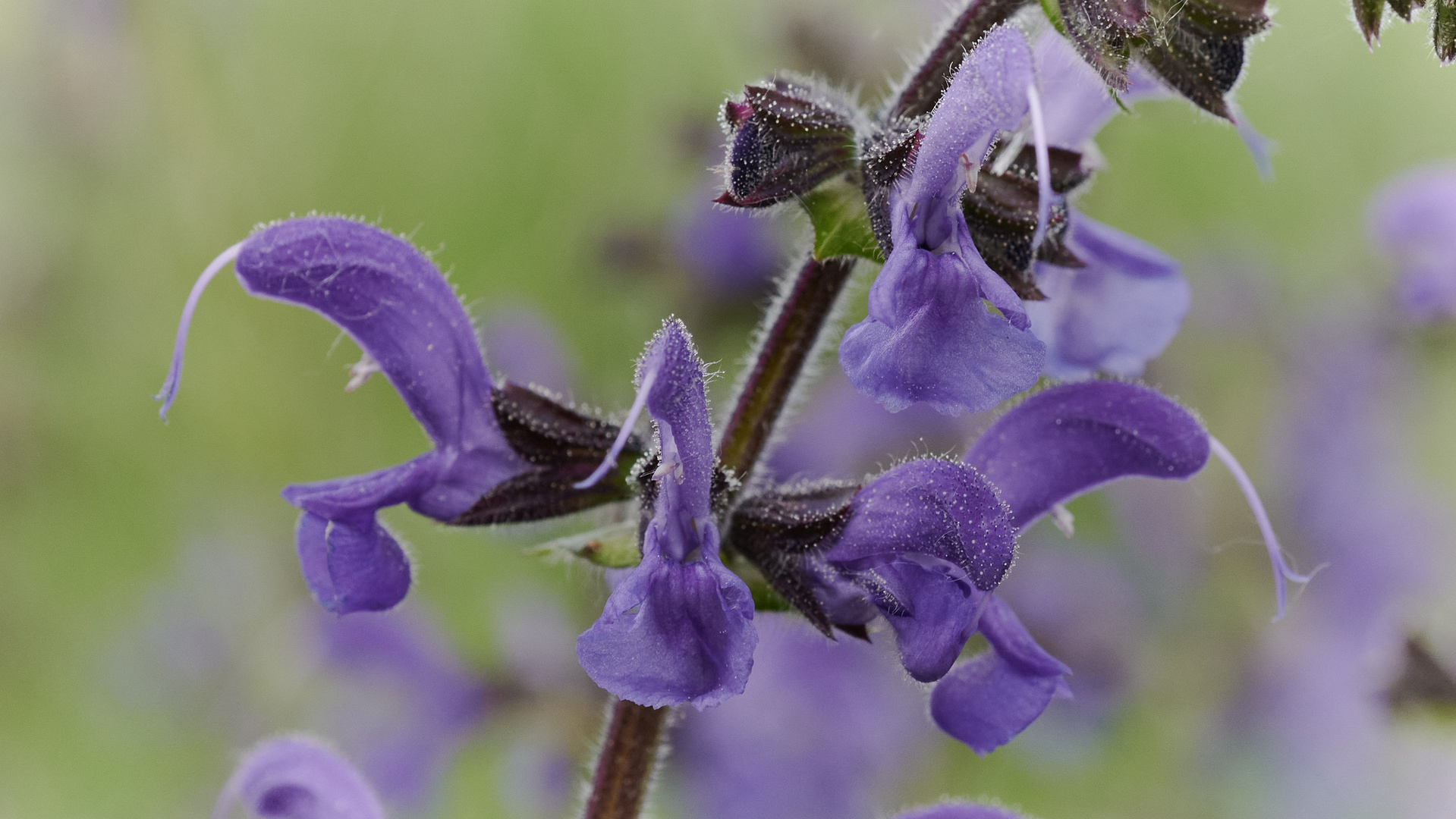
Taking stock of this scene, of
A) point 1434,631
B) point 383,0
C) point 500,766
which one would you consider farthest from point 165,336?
point 1434,631

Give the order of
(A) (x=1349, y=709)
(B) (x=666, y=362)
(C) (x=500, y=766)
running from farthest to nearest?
(A) (x=1349, y=709) → (C) (x=500, y=766) → (B) (x=666, y=362)

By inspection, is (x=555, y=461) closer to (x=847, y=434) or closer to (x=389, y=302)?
(x=389, y=302)

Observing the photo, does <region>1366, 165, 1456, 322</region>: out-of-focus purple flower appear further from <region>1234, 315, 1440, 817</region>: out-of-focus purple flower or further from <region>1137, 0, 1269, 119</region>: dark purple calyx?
<region>1137, 0, 1269, 119</region>: dark purple calyx

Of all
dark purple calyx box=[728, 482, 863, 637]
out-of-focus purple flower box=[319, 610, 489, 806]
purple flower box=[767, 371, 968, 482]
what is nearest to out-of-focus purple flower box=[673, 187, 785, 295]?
purple flower box=[767, 371, 968, 482]

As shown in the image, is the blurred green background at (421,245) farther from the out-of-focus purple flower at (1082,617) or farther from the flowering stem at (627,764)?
the flowering stem at (627,764)

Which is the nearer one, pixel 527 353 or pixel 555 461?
pixel 555 461

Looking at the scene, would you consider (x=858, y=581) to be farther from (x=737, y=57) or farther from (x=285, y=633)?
(x=737, y=57)

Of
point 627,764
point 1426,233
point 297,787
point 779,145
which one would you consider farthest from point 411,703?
point 1426,233
